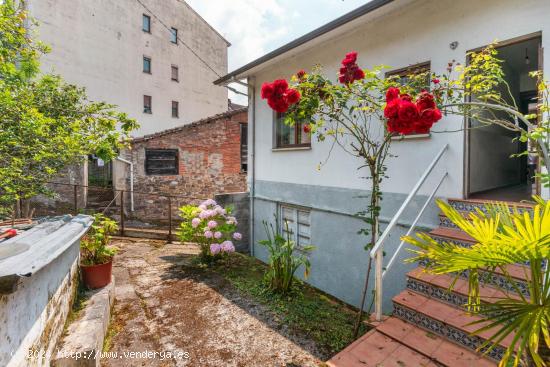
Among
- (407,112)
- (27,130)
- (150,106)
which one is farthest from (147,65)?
(407,112)

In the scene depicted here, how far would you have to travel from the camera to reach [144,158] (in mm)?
12758

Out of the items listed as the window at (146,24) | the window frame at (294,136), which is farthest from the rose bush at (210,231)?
the window at (146,24)

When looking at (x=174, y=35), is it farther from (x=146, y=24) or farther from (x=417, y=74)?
(x=417, y=74)

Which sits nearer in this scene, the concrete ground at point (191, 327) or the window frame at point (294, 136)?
the concrete ground at point (191, 327)

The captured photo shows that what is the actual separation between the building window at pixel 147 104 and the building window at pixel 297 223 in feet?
49.1

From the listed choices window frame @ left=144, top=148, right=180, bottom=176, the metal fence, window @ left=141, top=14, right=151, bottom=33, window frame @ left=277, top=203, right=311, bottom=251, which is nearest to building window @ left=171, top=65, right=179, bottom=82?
window @ left=141, top=14, right=151, bottom=33

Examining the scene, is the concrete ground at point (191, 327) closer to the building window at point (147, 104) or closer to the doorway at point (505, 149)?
the doorway at point (505, 149)

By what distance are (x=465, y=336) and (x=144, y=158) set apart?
12.9m

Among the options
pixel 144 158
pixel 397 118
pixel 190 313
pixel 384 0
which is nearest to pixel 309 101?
pixel 397 118

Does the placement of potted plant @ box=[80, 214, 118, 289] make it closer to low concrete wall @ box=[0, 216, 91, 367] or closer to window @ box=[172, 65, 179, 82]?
low concrete wall @ box=[0, 216, 91, 367]

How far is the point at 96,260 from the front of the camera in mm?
4324

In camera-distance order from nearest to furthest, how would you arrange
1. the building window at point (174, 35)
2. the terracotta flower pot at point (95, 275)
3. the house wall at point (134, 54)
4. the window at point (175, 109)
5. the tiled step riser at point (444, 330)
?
the tiled step riser at point (444, 330) < the terracotta flower pot at point (95, 275) < the house wall at point (134, 54) < the building window at point (174, 35) < the window at point (175, 109)

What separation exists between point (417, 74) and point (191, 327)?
5039mm

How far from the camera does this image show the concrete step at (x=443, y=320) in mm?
2572
